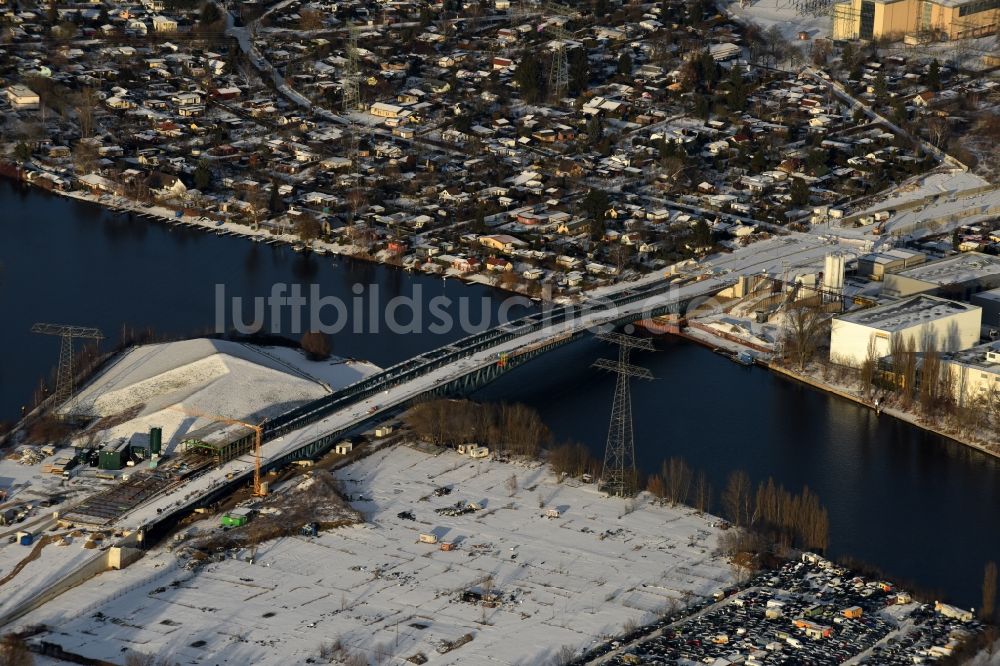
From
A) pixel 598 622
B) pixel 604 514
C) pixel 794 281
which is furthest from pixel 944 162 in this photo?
pixel 598 622

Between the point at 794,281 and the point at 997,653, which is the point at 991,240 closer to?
the point at 794,281

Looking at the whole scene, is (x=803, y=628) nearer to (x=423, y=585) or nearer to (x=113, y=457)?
(x=423, y=585)

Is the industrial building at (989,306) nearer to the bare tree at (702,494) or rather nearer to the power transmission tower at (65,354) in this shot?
the bare tree at (702,494)

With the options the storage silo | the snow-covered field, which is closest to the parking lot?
the snow-covered field

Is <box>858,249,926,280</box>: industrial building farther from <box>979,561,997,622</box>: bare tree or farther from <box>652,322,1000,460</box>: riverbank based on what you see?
<box>979,561,997,622</box>: bare tree

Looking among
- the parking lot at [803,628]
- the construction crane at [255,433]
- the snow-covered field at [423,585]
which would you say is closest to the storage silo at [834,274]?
the snow-covered field at [423,585]
